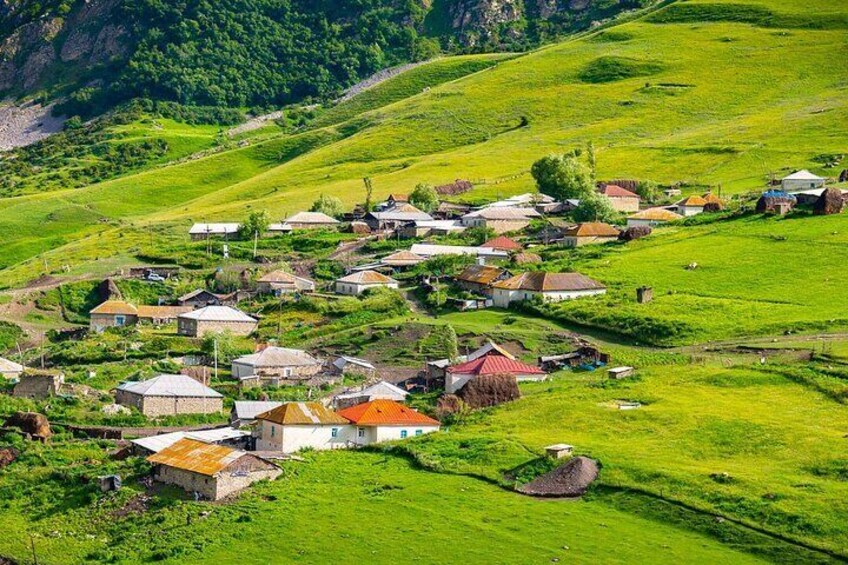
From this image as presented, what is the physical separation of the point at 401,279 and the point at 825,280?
33.4 metres

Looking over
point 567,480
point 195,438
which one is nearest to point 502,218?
point 195,438

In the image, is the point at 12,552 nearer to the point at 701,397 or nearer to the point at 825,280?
the point at 701,397

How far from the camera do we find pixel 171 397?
77625 millimetres

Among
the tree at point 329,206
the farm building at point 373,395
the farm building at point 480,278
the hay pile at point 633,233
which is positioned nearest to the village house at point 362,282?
the farm building at point 480,278

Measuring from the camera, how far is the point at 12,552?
55844mm

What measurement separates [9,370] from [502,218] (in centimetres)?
5426

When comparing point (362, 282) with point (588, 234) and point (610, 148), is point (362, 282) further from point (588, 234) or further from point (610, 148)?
point (610, 148)

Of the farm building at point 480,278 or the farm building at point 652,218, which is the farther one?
the farm building at point 652,218

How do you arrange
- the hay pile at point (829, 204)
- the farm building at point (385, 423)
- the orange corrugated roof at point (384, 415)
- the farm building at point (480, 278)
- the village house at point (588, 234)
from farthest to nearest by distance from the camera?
the village house at point (588, 234)
the hay pile at point (829, 204)
the farm building at point (480, 278)
the orange corrugated roof at point (384, 415)
the farm building at point (385, 423)

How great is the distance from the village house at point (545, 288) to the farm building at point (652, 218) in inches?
1010

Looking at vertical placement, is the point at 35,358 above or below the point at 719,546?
below

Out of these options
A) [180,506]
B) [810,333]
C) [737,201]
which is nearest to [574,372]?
[810,333]

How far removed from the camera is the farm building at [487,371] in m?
76.7

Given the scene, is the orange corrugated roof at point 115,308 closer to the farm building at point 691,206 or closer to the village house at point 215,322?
the village house at point 215,322
